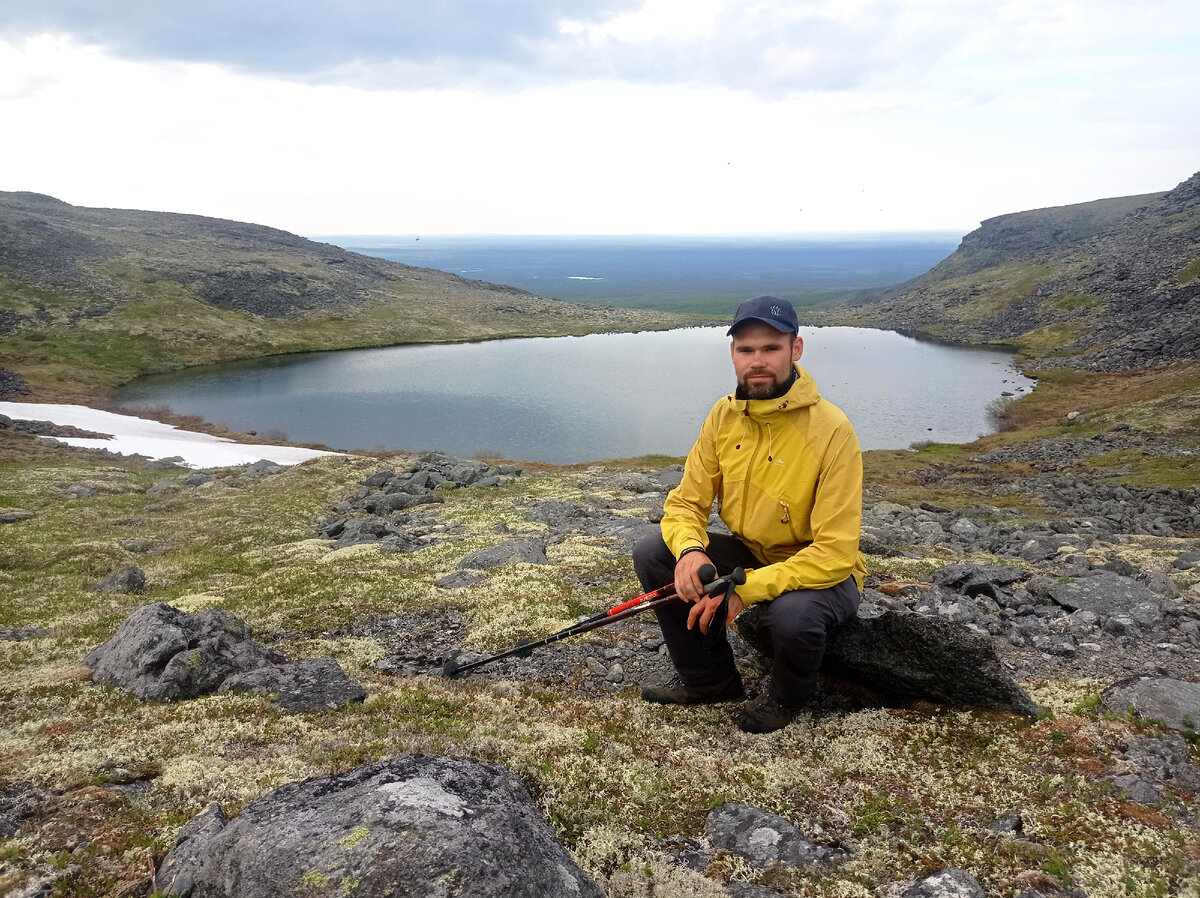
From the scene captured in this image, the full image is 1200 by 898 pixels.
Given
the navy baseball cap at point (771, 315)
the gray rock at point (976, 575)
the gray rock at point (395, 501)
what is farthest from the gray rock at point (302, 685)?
the gray rock at point (395, 501)

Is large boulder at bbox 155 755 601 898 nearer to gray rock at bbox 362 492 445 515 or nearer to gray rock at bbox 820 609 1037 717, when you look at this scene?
gray rock at bbox 820 609 1037 717

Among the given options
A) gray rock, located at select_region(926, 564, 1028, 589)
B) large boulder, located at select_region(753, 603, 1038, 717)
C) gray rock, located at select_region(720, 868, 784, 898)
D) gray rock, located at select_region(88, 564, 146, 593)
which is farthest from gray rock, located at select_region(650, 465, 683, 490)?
gray rock, located at select_region(720, 868, 784, 898)

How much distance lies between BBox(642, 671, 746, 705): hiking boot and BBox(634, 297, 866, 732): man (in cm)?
88

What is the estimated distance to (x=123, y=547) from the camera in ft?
91.3

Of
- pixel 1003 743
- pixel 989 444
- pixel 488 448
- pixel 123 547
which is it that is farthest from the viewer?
pixel 488 448

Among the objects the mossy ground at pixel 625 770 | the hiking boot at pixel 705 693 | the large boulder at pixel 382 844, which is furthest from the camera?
the hiking boot at pixel 705 693

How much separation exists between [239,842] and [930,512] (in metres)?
39.3

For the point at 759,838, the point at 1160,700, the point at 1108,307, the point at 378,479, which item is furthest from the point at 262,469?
the point at 1108,307

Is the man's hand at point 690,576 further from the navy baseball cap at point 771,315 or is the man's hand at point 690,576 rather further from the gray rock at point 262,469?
the gray rock at point 262,469

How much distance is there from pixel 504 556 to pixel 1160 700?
18656 mm

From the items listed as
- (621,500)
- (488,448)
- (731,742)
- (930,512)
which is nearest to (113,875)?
(731,742)

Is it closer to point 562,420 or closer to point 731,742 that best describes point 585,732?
point 731,742

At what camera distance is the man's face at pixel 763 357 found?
8711mm

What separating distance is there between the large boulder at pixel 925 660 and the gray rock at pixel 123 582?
2174 cm
